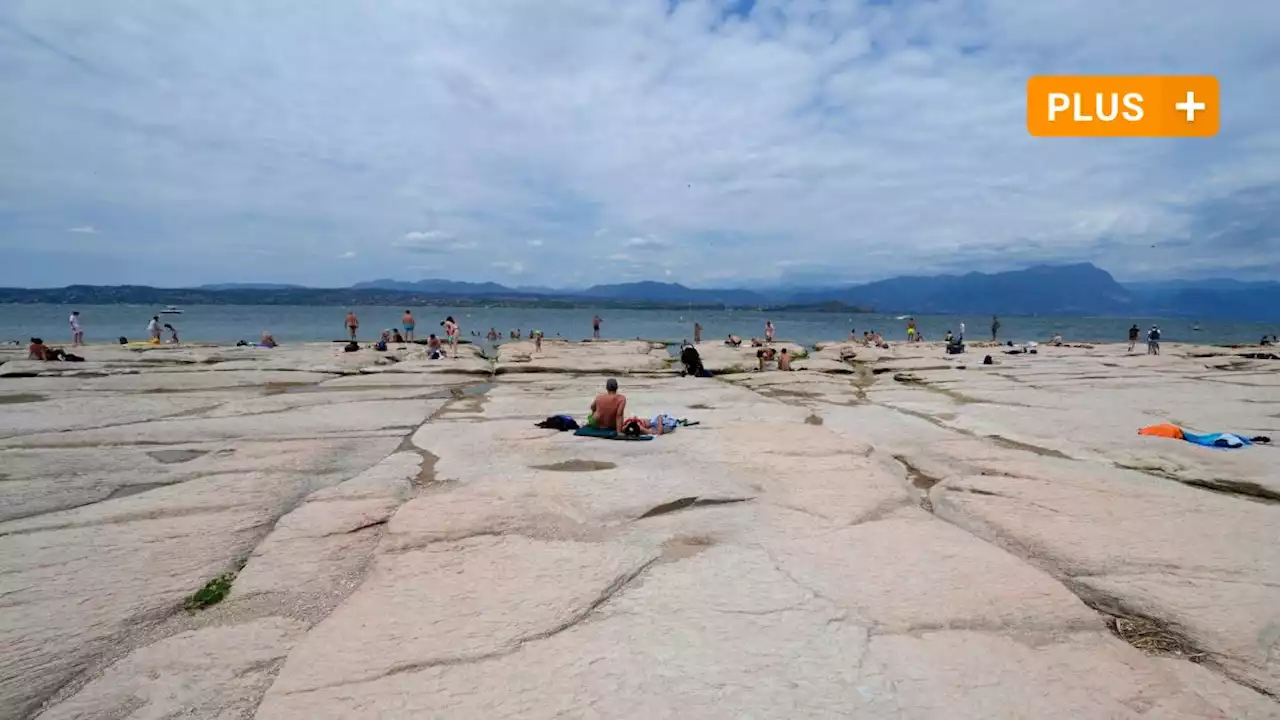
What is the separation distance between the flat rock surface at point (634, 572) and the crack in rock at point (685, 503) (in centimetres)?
3

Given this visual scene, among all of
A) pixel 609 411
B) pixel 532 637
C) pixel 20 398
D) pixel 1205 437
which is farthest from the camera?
pixel 20 398

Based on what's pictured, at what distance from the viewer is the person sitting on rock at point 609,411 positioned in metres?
8.80

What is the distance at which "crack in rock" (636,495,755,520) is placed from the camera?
545 cm

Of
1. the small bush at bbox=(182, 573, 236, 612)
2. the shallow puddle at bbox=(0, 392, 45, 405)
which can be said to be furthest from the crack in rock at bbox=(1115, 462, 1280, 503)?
the shallow puddle at bbox=(0, 392, 45, 405)

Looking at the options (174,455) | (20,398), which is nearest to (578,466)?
(174,455)

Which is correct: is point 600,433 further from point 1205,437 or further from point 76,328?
point 76,328

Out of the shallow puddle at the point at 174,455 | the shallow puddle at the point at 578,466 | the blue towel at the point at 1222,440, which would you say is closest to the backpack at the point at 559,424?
the shallow puddle at the point at 578,466

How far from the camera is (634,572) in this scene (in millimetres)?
4215

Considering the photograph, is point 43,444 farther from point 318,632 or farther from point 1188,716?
point 1188,716

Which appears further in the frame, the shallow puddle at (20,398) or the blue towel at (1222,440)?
the shallow puddle at (20,398)

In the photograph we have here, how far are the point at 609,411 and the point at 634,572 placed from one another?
4.75 m

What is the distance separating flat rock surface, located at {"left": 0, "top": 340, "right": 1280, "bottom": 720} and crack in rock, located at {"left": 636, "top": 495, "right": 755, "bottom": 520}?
0.10 feet

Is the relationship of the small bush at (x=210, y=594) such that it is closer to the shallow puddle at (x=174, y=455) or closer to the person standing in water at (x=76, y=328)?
the shallow puddle at (x=174, y=455)

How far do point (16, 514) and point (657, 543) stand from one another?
569 cm
